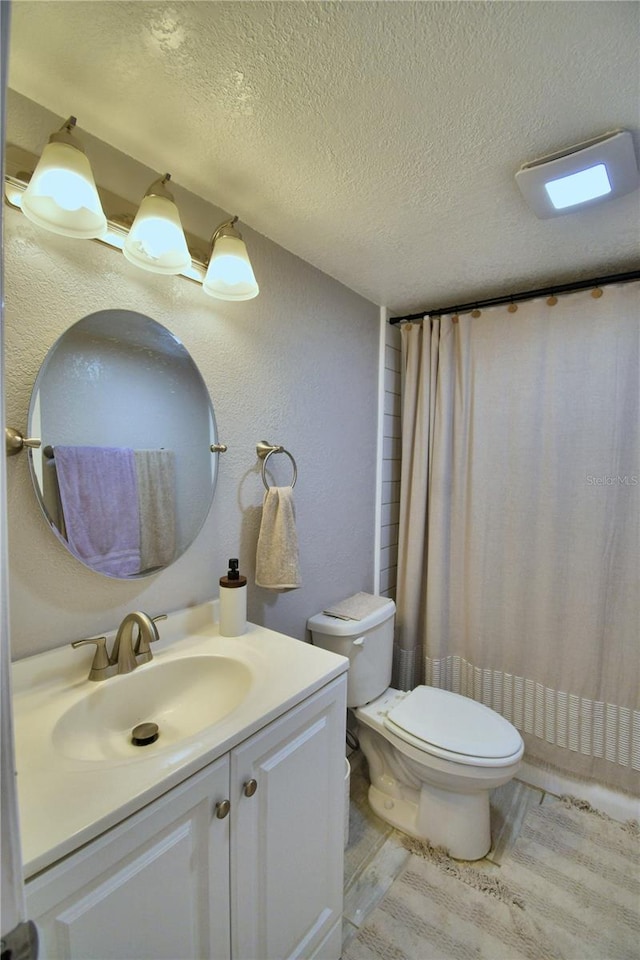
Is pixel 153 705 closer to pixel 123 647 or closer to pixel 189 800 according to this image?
pixel 123 647

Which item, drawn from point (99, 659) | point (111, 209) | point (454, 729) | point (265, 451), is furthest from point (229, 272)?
point (454, 729)

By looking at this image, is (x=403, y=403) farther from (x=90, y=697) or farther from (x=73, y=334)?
(x=90, y=697)

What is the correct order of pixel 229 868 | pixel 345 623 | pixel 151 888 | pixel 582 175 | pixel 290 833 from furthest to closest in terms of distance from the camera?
1. pixel 345 623
2. pixel 582 175
3. pixel 290 833
4. pixel 229 868
5. pixel 151 888

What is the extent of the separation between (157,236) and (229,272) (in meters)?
0.22

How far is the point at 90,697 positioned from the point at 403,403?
70.9 inches

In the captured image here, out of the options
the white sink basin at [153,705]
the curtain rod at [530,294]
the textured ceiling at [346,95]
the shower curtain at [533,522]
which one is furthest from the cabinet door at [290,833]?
the curtain rod at [530,294]

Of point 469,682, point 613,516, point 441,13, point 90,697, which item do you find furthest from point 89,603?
point 613,516

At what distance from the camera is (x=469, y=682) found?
2.00 metres

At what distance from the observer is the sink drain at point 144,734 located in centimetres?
98

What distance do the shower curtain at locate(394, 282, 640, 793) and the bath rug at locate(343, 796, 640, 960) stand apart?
0.31 meters

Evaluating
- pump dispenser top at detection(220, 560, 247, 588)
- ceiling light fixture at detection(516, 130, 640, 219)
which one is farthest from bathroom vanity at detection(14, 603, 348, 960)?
ceiling light fixture at detection(516, 130, 640, 219)

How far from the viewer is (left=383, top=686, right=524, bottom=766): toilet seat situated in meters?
1.42

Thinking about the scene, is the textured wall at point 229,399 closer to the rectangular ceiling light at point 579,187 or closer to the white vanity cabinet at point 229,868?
the white vanity cabinet at point 229,868

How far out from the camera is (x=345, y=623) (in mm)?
1664
